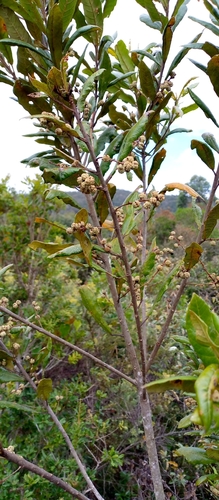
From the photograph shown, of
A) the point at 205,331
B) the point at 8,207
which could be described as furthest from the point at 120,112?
the point at 8,207

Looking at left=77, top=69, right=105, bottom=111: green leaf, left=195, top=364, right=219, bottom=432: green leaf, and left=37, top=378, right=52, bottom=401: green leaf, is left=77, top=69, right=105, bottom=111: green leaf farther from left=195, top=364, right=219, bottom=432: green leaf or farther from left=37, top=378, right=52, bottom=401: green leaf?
left=37, top=378, right=52, bottom=401: green leaf

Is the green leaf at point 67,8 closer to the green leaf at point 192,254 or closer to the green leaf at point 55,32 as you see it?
the green leaf at point 55,32

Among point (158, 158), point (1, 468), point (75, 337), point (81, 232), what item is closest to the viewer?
point (81, 232)

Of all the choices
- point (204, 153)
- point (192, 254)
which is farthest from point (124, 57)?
point (192, 254)

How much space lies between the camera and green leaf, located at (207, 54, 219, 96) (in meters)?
0.91

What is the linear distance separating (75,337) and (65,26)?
233 cm

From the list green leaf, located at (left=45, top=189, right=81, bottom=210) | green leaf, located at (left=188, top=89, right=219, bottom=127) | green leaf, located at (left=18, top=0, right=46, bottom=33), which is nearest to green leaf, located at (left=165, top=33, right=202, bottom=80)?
green leaf, located at (left=188, top=89, right=219, bottom=127)

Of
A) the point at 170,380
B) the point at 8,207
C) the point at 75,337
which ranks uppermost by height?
the point at 8,207

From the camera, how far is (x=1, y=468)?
1.81 m

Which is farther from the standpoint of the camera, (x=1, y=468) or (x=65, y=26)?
(x=1, y=468)

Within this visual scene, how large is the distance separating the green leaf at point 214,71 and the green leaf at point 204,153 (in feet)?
0.45

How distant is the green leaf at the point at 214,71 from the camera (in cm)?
91

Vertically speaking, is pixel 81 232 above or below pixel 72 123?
below

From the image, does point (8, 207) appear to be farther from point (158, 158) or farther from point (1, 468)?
point (158, 158)
